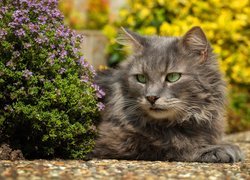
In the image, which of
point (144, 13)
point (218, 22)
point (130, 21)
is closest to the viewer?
point (218, 22)

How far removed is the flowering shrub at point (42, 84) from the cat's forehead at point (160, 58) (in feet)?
1.52

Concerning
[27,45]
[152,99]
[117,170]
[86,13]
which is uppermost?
[86,13]

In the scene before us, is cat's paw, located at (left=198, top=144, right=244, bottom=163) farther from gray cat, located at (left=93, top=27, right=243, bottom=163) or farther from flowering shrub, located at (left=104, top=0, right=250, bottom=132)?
flowering shrub, located at (left=104, top=0, right=250, bottom=132)

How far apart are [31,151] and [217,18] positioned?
15.0 feet

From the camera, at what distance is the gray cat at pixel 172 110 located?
4.42 metres

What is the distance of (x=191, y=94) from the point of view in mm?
4426

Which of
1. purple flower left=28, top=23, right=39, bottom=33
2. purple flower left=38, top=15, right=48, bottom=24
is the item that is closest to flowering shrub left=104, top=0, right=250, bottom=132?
purple flower left=38, top=15, right=48, bottom=24

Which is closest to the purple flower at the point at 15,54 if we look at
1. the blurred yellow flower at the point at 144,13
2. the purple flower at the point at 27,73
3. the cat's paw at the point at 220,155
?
the purple flower at the point at 27,73

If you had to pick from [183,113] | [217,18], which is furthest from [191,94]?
[217,18]

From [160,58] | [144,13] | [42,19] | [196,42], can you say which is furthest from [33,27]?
[144,13]

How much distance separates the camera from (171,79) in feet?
14.6

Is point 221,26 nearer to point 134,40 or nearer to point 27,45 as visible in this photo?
point 134,40

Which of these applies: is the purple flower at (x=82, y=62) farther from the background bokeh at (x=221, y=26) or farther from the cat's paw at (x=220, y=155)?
the background bokeh at (x=221, y=26)

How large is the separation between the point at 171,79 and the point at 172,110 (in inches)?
10.7
